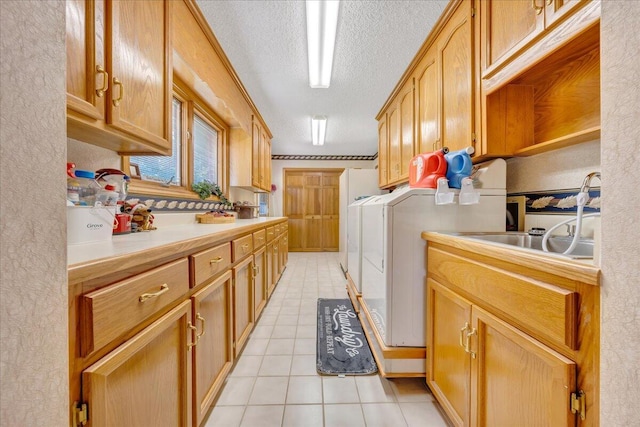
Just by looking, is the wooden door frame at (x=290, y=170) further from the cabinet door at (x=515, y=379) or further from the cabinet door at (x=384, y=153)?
the cabinet door at (x=515, y=379)

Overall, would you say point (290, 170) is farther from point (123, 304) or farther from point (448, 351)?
point (123, 304)

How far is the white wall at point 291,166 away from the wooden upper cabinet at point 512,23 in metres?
5.05

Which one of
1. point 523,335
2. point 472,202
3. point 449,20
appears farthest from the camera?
point 449,20

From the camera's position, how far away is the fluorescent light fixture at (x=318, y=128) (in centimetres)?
383

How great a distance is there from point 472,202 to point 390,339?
0.85m

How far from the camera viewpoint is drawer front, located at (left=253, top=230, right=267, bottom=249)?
7.03 ft

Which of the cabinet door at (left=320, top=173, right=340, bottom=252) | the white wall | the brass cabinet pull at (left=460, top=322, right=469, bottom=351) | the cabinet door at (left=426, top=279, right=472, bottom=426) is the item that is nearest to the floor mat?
the cabinet door at (left=426, top=279, right=472, bottom=426)

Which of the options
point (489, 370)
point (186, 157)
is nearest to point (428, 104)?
point (489, 370)

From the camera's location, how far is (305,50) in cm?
222

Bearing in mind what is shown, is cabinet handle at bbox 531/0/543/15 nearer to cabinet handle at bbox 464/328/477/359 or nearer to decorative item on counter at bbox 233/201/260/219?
cabinet handle at bbox 464/328/477/359

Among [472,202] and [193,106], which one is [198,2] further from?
[472,202]

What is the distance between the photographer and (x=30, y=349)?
41cm

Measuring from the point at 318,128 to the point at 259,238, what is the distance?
2.49 m

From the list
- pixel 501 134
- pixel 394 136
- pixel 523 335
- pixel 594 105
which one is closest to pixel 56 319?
pixel 523 335
